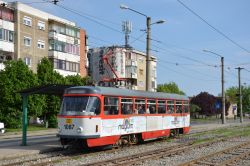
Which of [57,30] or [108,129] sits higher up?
[57,30]

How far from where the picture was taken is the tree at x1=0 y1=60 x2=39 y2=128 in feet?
142

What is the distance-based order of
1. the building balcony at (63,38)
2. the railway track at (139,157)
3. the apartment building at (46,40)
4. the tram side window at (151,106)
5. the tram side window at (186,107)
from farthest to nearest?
1. the building balcony at (63,38)
2. the apartment building at (46,40)
3. the tram side window at (186,107)
4. the tram side window at (151,106)
5. the railway track at (139,157)

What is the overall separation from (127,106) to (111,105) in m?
1.50

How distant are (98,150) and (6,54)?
3512 centimetres

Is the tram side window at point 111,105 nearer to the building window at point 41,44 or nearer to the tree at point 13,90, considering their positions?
the tree at point 13,90

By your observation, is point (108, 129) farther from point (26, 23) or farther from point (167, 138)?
point (26, 23)

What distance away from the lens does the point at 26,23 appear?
5478 centimetres

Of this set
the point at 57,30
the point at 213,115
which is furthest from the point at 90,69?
the point at 213,115

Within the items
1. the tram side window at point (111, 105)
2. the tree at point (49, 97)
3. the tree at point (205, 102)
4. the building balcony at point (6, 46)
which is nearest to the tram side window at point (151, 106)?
the tram side window at point (111, 105)

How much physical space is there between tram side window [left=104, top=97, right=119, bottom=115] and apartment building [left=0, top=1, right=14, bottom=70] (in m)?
32.8

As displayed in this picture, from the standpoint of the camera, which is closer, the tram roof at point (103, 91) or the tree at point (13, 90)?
the tram roof at point (103, 91)

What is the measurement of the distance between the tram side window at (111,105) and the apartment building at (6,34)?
108 feet

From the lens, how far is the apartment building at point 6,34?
165 feet

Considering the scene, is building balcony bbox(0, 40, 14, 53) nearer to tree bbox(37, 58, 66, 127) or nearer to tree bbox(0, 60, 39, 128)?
tree bbox(37, 58, 66, 127)
